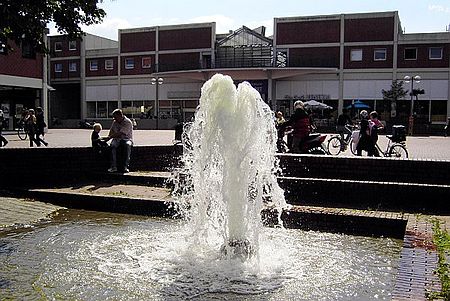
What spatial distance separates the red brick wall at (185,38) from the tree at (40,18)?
46.3 meters

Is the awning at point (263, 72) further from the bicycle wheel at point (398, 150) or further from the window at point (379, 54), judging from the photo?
the bicycle wheel at point (398, 150)

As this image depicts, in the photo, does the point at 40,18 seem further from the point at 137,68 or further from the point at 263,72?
the point at 137,68

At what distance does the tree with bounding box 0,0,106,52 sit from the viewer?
7609mm

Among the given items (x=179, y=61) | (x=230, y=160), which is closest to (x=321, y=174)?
(x=230, y=160)

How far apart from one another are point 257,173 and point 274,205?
2067mm

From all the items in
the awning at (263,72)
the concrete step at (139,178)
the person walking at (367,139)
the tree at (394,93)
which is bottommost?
the concrete step at (139,178)

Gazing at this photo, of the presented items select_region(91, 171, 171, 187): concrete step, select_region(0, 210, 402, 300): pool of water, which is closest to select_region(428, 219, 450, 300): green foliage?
select_region(0, 210, 402, 300): pool of water

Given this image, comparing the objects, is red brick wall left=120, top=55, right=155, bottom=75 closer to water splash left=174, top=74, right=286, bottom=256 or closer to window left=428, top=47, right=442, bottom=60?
window left=428, top=47, right=442, bottom=60

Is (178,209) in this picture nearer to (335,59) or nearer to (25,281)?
(25,281)

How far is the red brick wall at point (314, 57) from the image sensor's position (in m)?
49.8

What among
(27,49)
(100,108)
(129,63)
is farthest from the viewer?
(100,108)

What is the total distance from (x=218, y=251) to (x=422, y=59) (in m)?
45.4

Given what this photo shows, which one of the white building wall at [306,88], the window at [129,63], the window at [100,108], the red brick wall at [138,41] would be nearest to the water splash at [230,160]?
the white building wall at [306,88]

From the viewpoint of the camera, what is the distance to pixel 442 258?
543 cm
